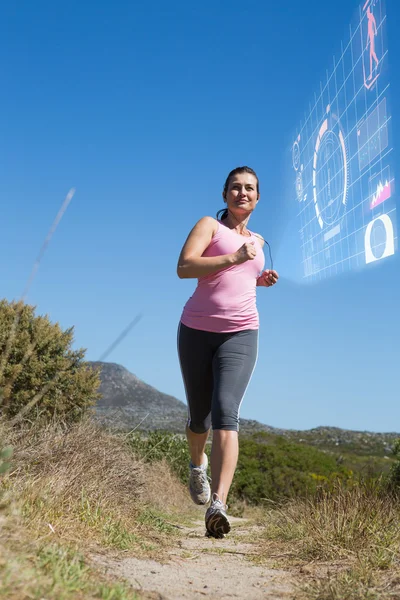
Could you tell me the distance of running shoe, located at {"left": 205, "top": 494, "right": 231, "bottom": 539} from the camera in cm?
418

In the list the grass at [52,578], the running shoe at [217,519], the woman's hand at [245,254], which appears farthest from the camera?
the woman's hand at [245,254]

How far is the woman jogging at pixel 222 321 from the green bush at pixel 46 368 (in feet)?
16.7

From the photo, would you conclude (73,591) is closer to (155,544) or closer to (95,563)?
(95,563)

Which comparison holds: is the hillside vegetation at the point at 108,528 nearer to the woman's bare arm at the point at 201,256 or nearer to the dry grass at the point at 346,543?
the dry grass at the point at 346,543

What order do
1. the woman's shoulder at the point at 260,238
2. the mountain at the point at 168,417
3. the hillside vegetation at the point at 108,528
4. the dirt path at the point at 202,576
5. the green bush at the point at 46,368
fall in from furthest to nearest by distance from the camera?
the mountain at the point at 168,417 → the green bush at the point at 46,368 → the woman's shoulder at the point at 260,238 → the dirt path at the point at 202,576 → the hillside vegetation at the point at 108,528

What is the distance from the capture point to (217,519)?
4.19 meters

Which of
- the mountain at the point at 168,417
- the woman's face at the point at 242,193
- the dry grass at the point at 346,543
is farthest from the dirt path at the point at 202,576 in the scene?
the mountain at the point at 168,417

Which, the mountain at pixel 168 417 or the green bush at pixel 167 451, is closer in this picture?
the green bush at pixel 167 451

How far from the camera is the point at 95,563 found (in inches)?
124

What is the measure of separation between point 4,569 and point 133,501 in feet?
10.3

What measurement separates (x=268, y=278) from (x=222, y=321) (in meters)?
0.64

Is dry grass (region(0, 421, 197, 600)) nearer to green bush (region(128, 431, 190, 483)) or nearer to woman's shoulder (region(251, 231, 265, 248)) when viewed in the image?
woman's shoulder (region(251, 231, 265, 248))

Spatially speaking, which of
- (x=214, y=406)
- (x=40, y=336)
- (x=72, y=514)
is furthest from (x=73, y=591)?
(x=40, y=336)

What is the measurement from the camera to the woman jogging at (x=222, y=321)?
4531mm
